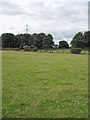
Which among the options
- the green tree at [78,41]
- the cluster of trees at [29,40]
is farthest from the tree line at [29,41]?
the green tree at [78,41]

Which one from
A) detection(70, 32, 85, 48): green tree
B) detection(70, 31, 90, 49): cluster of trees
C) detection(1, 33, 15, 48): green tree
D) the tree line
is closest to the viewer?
detection(70, 31, 90, 49): cluster of trees

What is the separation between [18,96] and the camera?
895 centimetres

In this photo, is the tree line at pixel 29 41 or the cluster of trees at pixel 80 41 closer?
the cluster of trees at pixel 80 41

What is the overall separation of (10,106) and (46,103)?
4.11 ft

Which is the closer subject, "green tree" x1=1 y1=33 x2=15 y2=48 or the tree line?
"green tree" x1=1 y1=33 x2=15 y2=48

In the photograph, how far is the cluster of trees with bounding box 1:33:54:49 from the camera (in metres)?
111

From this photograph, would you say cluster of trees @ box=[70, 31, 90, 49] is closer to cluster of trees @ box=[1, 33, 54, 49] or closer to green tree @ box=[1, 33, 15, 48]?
cluster of trees @ box=[1, 33, 54, 49]

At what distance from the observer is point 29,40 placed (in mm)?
113812

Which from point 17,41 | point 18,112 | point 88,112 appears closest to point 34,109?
point 18,112

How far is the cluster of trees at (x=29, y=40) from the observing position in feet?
365

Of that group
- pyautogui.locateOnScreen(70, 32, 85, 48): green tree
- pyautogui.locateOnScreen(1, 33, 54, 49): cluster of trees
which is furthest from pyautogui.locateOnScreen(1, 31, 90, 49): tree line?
pyautogui.locateOnScreen(70, 32, 85, 48): green tree

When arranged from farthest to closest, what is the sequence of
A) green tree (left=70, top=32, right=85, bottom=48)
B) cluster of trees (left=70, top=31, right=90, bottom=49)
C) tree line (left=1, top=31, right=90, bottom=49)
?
1. tree line (left=1, top=31, right=90, bottom=49)
2. green tree (left=70, top=32, right=85, bottom=48)
3. cluster of trees (left=70, top=31, right=90, bottom=49)

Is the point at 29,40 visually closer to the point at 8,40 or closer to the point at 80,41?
the point at 8,40

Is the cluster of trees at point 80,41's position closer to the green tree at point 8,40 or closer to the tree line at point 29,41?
the tree line at point 29,41
